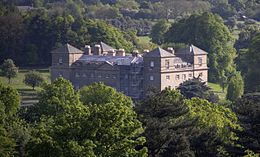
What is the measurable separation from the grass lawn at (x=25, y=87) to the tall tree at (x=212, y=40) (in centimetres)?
1489

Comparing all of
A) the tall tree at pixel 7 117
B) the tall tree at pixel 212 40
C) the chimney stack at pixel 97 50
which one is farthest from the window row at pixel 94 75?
the tall tree at pixel 7 117

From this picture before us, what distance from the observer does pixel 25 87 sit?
82.7 meters

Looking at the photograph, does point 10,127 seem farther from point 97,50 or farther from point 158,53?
point 97,50

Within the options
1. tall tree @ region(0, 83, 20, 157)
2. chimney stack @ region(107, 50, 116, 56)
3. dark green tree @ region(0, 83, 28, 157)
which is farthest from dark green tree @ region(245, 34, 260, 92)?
dark green tree @ region(0, 83, 28, 157)

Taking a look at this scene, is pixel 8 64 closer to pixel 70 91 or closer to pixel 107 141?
pixel 70 91

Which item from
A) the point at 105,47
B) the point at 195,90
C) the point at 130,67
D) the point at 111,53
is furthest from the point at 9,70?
the point at 195,90

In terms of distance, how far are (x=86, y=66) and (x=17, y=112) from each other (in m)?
26.8

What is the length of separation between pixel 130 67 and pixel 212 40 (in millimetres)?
16194

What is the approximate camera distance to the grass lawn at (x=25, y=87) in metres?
74.9

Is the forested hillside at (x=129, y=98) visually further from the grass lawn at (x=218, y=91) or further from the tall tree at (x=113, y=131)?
the grass lawn at (x=218, y=91)

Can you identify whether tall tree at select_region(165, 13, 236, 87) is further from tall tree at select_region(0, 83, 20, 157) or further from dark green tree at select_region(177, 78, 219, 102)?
tall tree at select_region(0, 83, 20, 157)

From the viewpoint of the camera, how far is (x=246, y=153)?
124ft

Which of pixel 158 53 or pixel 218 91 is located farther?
pixel 218 91

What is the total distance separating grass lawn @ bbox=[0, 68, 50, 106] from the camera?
74875 millimetres
